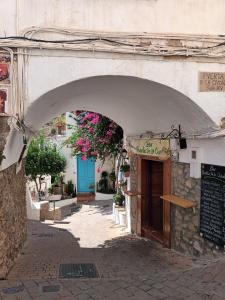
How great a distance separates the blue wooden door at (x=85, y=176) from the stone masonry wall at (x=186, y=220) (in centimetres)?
1351

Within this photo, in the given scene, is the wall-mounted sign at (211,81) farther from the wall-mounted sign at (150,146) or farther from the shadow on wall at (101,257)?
the shadow on wall at (101,257)

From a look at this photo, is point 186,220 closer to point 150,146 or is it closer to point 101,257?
point 101,257

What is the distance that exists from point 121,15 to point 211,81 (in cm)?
185

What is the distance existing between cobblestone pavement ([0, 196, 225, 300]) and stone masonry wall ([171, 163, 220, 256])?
261 millimetres

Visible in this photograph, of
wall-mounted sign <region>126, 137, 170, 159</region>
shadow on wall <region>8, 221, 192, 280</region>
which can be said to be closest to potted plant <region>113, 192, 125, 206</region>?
shadow on wall <region>8, 221, 192, 280</region>

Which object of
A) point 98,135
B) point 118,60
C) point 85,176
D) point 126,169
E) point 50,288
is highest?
point 118,60

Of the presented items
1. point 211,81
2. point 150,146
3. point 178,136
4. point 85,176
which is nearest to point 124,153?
point 150,146

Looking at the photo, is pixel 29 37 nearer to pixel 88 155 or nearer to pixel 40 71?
pixel 40 71

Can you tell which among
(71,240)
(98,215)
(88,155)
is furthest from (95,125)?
(98,215)

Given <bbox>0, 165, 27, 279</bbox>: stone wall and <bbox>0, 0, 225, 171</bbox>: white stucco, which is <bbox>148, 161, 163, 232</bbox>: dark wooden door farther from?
<bbox>0, 165, 27, 279</bbox>: stone wall

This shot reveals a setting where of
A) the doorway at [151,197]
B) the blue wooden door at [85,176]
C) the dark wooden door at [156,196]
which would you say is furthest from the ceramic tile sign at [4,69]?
the blue wooden door at [85,176]

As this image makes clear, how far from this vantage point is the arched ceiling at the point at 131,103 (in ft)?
22.0

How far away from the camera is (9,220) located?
23.3 feet

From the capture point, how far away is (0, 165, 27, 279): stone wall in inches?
252
